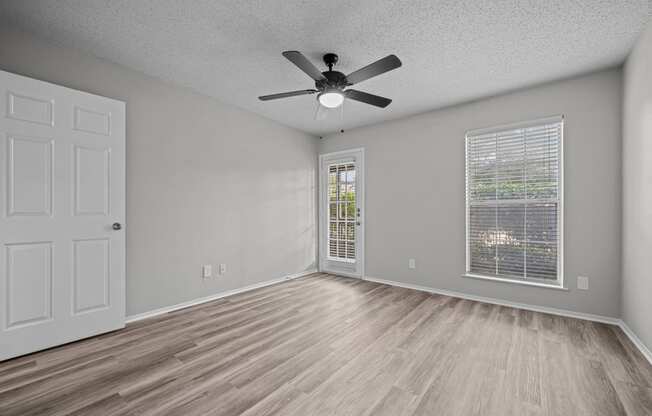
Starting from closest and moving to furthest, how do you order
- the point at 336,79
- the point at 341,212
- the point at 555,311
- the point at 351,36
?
the point at 351,36 < the point at 336,79 < the point at 555,311 < the point at 341,212

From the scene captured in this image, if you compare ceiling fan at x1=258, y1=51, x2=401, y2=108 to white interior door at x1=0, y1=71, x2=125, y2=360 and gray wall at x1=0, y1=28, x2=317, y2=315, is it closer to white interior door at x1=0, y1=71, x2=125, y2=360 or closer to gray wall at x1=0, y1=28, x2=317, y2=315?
gray wall at x1=0, y1=28, x2=317, y2=315

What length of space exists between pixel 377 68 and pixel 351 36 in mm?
412

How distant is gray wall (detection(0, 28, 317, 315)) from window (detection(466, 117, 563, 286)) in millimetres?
2708

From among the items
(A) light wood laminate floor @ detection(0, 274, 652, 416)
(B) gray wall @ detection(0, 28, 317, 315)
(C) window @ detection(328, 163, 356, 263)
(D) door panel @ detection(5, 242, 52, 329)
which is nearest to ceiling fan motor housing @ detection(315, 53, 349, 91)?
(B) gray wall @ detection(0, 28, 317, 315)

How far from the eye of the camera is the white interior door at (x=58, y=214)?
7.07 ft

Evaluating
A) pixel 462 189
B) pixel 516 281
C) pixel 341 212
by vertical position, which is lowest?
pixel 516 281

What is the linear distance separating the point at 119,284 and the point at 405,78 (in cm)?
350

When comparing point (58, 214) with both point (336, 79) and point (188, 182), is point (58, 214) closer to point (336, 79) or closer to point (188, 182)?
point (188, 182)

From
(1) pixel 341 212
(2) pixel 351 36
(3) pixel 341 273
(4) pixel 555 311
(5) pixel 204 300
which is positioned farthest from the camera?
(1) pixel 341 212

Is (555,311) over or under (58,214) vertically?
under

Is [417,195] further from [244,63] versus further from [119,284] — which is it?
[119,284]

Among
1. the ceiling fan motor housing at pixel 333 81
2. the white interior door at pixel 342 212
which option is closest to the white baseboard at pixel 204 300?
the white interior door at pixel 342 212

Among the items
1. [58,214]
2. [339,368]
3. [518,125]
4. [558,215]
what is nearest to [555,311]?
[558,215]

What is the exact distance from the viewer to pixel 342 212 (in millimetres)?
5016
